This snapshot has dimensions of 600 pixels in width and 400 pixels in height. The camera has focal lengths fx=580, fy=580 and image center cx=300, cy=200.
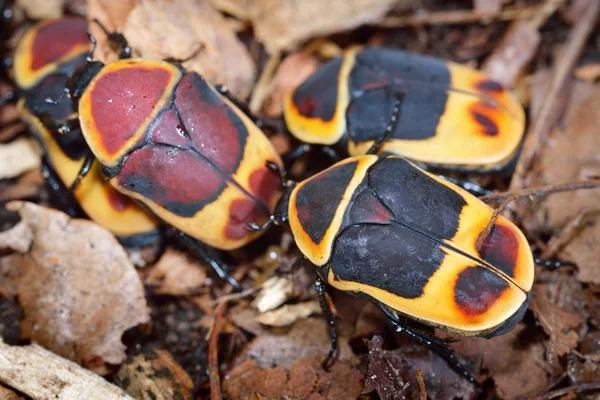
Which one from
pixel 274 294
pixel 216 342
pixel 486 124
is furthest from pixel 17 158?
pixel 486 124

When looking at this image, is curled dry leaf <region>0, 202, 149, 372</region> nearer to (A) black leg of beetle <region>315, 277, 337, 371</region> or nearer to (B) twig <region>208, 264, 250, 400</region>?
(B) twig <region>208, 264, 250, 400</region>

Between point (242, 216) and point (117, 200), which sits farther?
point (117, 200)

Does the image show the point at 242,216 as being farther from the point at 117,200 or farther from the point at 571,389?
the point at 571,389

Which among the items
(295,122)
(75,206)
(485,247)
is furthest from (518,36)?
(75,206)

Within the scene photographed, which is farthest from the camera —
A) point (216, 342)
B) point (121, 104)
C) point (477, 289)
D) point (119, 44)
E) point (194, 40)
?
point (194, 40)

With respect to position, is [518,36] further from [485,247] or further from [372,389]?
[372,389]

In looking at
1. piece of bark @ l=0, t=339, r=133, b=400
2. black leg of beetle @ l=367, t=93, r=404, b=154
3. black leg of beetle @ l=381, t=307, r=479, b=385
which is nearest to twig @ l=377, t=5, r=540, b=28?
black leg of beetle @ l=367, t=93, r=404, b=154

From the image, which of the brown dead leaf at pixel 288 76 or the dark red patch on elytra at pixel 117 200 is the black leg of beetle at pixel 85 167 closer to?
the dark red patch on elytra at pixel 117 200

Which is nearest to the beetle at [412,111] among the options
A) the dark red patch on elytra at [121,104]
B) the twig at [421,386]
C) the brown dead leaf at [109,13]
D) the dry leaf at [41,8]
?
the dark red patch on elytra at [121,104]
